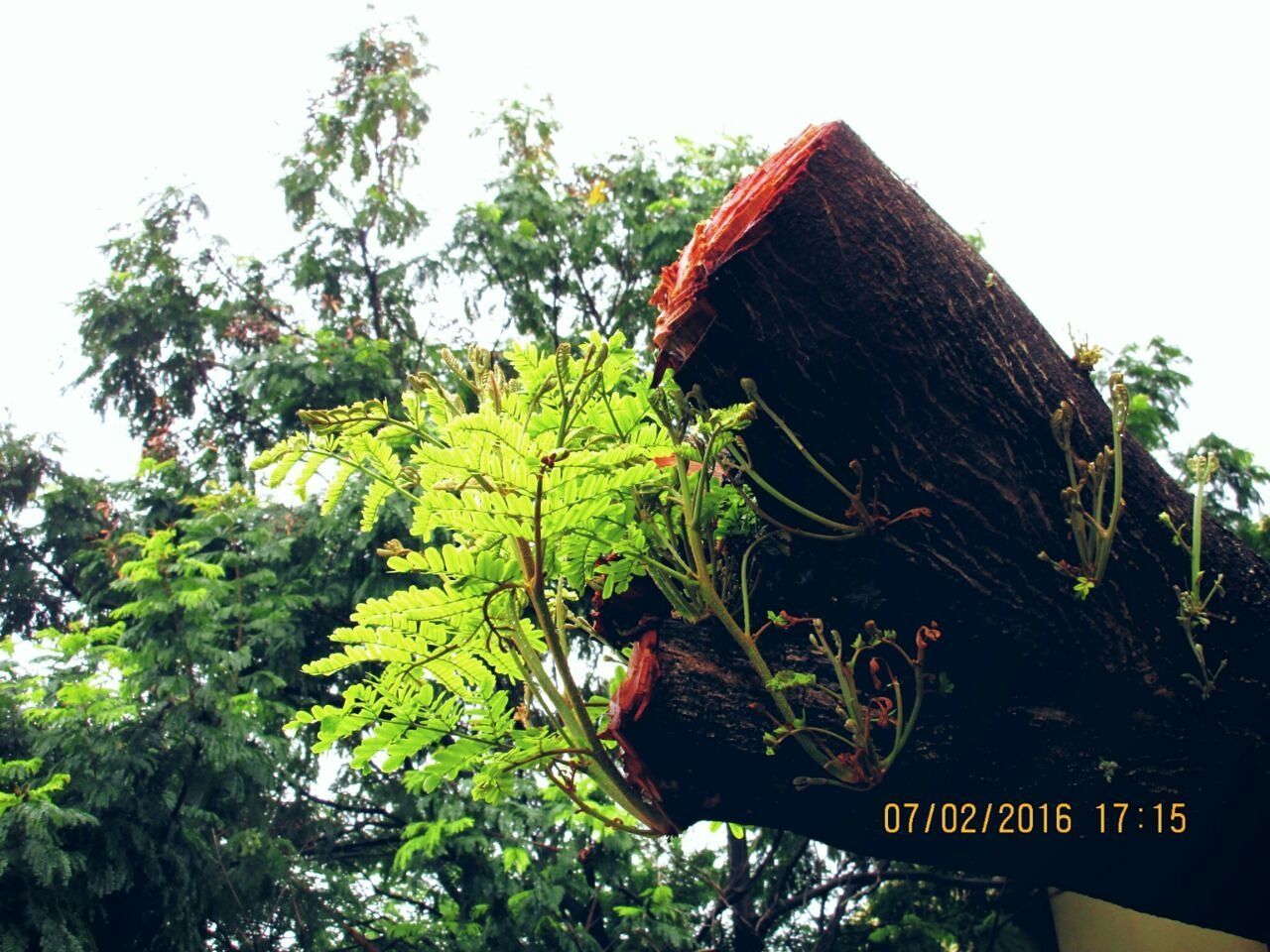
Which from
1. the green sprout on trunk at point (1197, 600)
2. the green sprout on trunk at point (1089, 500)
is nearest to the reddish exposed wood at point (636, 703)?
the green sprout on trunk at point (1089, 500)

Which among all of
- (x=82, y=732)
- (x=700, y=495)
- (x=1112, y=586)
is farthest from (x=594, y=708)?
(x=82, y=732)

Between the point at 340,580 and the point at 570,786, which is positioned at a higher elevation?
the point at 340,580

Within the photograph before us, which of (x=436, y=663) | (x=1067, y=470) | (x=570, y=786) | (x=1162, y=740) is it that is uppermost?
(x=1067, y=470)

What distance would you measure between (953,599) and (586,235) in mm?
6349

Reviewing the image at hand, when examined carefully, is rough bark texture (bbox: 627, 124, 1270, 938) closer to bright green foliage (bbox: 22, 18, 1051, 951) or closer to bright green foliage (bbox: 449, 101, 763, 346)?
bright green foliage (bbox: 22, 18, 1051, 951)

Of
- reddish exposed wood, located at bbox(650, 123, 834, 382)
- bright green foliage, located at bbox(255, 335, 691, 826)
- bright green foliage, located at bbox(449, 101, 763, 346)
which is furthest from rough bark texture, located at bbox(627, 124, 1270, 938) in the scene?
bright green foliage, located at bbox(449, 101, 763, 346)

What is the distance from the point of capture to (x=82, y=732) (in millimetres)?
4375

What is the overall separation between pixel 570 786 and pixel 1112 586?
909mm

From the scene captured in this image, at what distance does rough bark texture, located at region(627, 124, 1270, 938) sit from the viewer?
1521 mm

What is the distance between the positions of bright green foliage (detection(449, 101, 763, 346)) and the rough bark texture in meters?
5.80

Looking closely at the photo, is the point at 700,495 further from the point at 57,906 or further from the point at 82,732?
the point at 82,732
